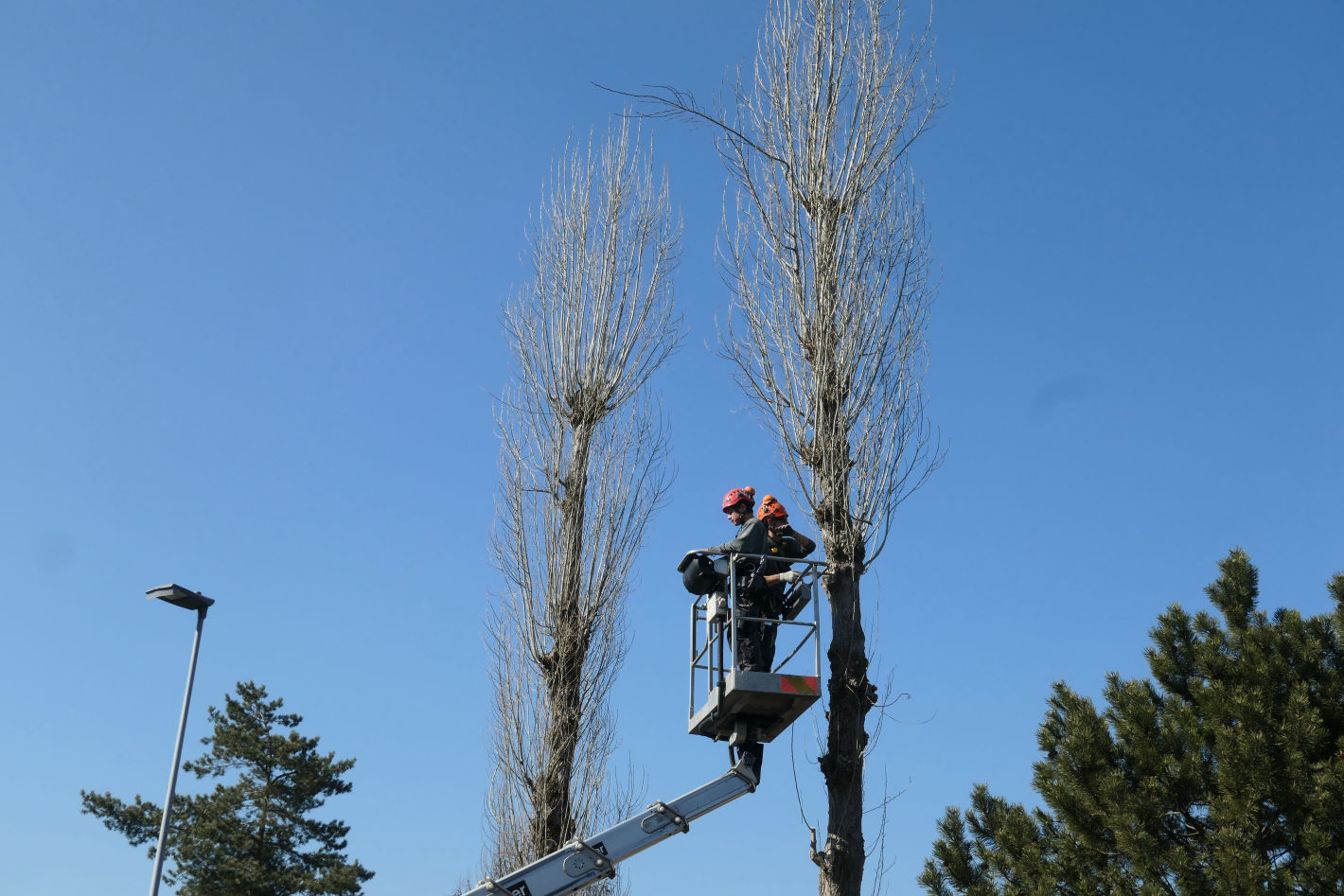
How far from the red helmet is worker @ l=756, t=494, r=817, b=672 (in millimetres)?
113

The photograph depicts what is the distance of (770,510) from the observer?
29.5 ft

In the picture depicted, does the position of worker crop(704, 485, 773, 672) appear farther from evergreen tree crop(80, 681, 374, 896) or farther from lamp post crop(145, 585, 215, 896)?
evergreen tree crop(80, 681, 374, 896)

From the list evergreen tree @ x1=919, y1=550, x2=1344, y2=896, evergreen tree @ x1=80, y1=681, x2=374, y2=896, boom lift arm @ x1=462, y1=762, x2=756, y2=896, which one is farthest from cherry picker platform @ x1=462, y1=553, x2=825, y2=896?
evergreen tree @ x1=80, y1=681, x2=374, y2=896

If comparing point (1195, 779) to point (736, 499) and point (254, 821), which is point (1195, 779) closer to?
point (736, 499)

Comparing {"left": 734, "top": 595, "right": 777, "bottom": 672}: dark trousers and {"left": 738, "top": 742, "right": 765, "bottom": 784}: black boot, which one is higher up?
{"left": 734, "top": 595, "right": 777, "bottom": 672}: dark trousers

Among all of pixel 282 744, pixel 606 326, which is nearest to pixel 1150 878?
pixel 606 326

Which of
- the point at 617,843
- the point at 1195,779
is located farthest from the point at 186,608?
the point at 1195,779

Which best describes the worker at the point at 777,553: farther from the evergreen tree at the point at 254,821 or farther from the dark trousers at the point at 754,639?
the evergreen tree at the point at 254,821

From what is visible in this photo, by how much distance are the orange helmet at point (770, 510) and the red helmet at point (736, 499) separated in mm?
112

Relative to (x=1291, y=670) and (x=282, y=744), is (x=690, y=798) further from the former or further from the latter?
(x=282, y=744)

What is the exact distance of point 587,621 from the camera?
13383mm

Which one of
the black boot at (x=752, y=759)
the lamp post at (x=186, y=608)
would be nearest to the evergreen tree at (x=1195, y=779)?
the black boot at (x=752, y=759)

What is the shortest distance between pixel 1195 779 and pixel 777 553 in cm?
460

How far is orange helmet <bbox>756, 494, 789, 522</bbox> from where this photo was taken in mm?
8969
